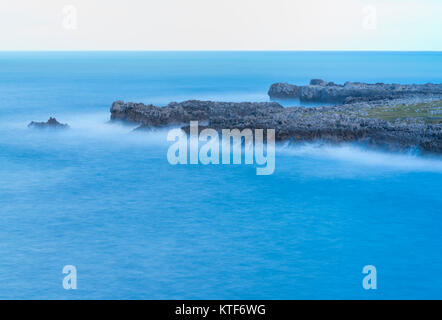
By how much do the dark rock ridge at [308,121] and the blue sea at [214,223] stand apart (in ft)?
3.19

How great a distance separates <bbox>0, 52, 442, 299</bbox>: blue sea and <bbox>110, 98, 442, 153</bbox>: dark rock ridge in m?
0.97

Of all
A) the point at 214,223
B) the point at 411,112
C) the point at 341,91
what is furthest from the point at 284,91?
the point at 214,223

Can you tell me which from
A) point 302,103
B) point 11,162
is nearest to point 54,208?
point 11,162

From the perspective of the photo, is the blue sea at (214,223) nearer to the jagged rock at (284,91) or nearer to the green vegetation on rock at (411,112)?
the green vegetation on rock at (411,112)

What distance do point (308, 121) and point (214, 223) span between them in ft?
48.5

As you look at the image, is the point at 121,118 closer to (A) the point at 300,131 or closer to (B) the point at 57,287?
(A) the point at 300,131

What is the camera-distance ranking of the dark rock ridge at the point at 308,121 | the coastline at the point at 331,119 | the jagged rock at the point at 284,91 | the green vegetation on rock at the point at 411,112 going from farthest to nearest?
the jagged rock at the point at 284,91, the green vegetation on rock at the point at 411,112, the coastline at the point at 331,119, the dark rock ridge at the point at 308,121

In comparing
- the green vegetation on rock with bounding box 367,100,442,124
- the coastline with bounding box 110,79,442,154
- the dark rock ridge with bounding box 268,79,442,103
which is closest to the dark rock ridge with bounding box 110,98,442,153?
the coastline with bounding box 110,79,442,154

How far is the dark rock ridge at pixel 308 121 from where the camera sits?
31.3m

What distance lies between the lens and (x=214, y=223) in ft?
75.7

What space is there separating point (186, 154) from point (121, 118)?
11.6 metres

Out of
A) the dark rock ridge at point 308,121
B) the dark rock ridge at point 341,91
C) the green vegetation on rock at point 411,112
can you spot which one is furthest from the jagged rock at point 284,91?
the green vegetation on rock at point 411,112

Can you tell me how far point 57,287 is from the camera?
17.3 metres

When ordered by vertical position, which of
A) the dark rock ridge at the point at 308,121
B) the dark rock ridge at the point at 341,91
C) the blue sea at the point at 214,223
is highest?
the dark rock ridge at the point at 341,91
